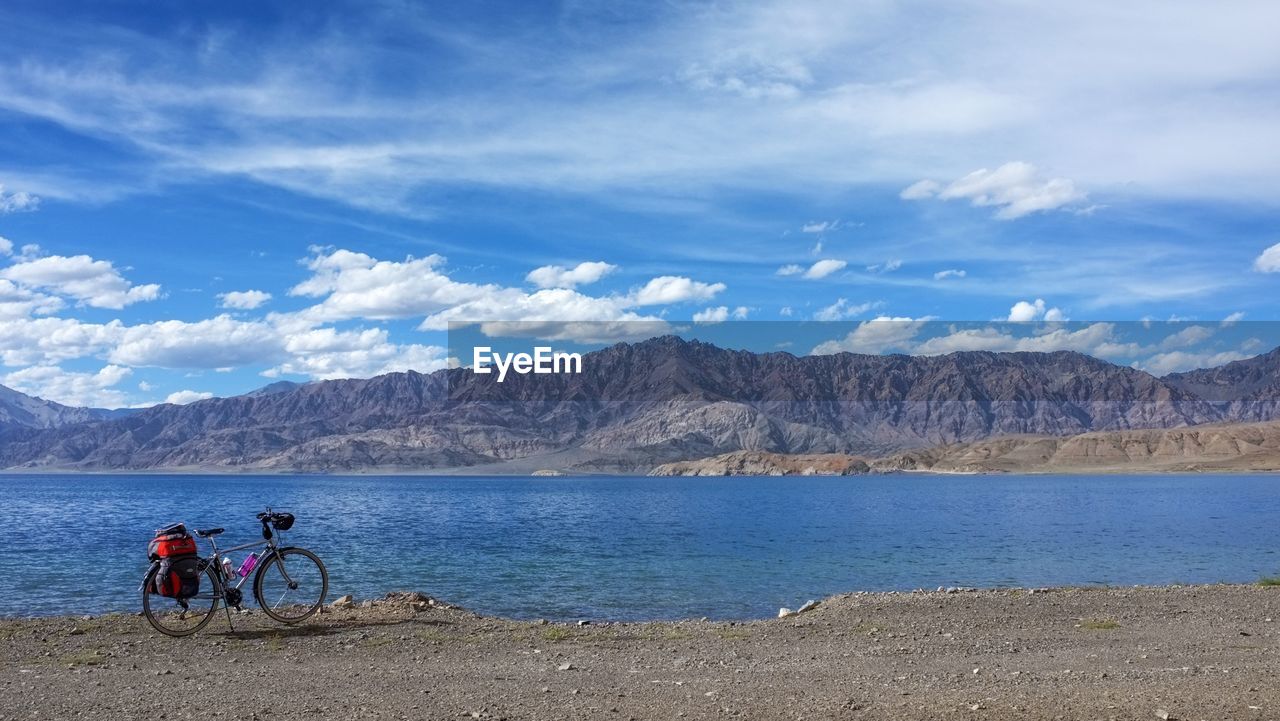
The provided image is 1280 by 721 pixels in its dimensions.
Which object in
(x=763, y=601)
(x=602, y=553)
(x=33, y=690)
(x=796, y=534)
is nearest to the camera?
(x=33, y=690)

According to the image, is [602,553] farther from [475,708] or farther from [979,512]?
[979,512]

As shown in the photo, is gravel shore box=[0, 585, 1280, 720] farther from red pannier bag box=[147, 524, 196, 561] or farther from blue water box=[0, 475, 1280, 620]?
blue water box=[0, 475, 1280, 620]

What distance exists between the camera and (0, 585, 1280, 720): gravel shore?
11195 millimetres

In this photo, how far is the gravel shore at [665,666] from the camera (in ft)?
36.7

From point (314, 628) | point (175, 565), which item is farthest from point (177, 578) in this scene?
point (314, 628)

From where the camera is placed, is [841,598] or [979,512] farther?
[979,512]

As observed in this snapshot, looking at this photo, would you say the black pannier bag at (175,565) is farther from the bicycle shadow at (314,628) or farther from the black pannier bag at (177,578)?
the bicycle shadow at (314,628)

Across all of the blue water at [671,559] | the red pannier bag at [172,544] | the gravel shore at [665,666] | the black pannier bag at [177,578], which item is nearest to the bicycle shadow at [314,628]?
the gravel shore at [665,666]

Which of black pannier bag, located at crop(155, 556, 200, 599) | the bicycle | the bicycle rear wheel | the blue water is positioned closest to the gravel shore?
the bicycle rear wheel

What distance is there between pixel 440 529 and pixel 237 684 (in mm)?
61065

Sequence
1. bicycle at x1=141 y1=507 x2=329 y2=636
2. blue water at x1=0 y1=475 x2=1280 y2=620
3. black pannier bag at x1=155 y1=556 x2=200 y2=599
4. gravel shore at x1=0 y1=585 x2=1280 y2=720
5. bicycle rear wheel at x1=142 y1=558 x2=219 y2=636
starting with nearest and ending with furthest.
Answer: gravel shore at x1=0 y1=585 x2=1280 y2=720 < black pannier bag at x1=155 y1=556 x2=200 y2=599 < bicycle rear wheel at x1=142 y1=558 x2=219 y2=636 < bicycle at x1=141 y1=507 x2=329 y2=636 < blue water at x1=0 y1=475 x2=1280 y2=620

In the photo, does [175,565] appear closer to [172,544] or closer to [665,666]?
[172,544]

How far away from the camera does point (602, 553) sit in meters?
48.1

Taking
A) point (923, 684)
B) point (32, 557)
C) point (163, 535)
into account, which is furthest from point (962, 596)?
point (32, 557)
